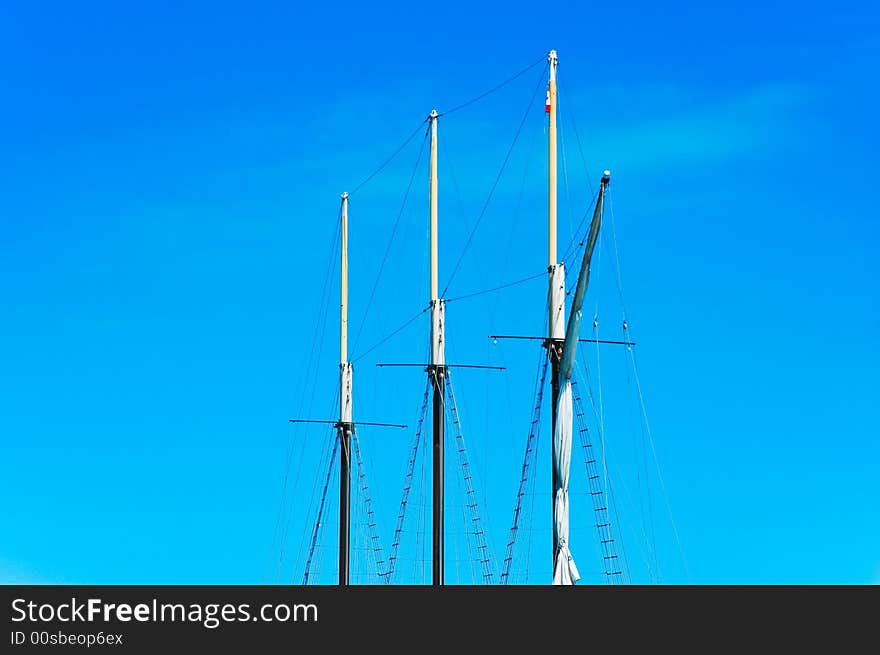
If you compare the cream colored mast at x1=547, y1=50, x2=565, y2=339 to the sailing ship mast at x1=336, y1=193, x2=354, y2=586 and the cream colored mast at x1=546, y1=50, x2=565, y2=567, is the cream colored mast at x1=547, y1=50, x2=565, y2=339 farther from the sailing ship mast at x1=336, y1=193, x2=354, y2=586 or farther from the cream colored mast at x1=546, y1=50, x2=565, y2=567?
the sailing ship mast at x1=336, y1=193, x2=354, y2=586

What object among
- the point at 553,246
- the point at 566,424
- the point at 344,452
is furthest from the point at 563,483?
the point at 344,452

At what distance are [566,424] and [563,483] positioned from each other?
3.03 m

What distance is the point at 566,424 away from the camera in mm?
100438

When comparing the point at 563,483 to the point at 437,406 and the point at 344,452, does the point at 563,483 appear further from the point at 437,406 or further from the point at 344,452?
the point at 344,452

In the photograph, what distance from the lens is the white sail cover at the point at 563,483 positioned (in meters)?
98.0

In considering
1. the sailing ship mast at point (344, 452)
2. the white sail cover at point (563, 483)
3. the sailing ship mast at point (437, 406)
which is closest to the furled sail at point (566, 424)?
the white sail cover at point (563, 483)

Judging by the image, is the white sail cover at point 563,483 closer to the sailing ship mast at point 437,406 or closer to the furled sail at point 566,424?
the furled sail at point 566,424
